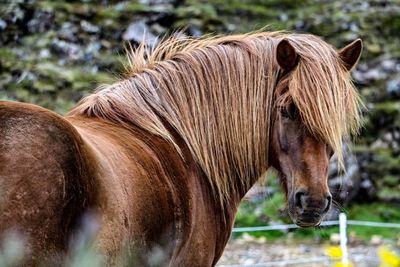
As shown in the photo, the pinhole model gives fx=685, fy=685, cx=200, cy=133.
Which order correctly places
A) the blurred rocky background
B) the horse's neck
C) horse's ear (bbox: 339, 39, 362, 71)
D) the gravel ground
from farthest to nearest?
the blurred rocky background → the gravel ground → horse's ear (bbox: 339, 39, 362, 71) → the horse's neck

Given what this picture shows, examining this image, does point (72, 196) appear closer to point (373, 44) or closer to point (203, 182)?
point (203, 182)

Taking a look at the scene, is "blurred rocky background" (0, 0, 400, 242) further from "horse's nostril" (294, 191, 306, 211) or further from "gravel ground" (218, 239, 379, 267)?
"horse's nostril" (294, 191, 306, 211)

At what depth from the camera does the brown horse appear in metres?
2.26

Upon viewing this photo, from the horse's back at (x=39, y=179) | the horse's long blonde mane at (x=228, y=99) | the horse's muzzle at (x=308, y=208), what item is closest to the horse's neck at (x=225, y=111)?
the horse's long blonde mane at (x=228, y=99)

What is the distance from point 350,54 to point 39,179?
6.31ft

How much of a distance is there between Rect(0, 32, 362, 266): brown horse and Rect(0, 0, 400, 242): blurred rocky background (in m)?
6.95

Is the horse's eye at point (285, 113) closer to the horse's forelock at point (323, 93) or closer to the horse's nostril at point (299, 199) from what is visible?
the horse's forelock at point (323, 93)

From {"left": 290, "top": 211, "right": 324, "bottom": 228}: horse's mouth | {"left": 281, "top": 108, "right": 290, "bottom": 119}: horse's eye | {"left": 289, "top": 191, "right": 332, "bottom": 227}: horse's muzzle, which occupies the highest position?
{"left": 281, "top": 108, "right": 290, "bottom": 119}: horse's eye

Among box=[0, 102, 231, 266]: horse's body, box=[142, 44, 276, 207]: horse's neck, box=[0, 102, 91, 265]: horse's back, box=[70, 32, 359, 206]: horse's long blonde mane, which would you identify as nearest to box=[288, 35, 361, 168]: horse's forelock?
box=[70, 32, 359, 206]: horse's long blonde mane

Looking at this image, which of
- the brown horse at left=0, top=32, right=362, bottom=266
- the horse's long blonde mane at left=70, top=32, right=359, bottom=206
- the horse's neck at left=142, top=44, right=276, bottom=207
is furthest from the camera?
the horse's neck at left=142, top=44, right=276, bottom=207

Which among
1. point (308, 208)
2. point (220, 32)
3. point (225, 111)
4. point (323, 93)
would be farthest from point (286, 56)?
point (220, 32)

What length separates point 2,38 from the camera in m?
13.3

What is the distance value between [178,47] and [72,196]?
1547mm

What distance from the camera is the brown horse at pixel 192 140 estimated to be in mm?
2260
